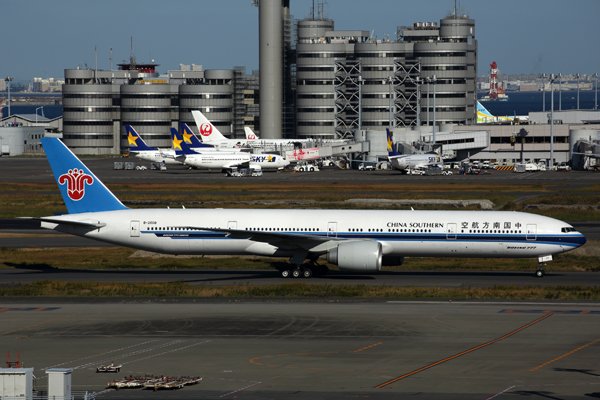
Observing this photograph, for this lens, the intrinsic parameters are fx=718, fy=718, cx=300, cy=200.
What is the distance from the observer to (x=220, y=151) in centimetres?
13825

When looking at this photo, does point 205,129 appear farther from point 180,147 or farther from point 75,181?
point 75,181

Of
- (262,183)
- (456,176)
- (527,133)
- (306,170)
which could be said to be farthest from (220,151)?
(527,133)

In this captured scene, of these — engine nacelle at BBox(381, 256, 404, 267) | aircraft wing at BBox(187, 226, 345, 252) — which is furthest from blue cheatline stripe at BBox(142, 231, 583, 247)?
engine nacelle at BBox(381, 256, 404, 267)

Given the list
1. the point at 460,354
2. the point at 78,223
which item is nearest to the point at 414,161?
the point at 78,223

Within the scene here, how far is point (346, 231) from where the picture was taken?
143ft

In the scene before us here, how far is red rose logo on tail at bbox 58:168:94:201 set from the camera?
150 ft

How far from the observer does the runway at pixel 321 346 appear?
22.7 m

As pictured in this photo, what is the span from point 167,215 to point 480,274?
2023cm

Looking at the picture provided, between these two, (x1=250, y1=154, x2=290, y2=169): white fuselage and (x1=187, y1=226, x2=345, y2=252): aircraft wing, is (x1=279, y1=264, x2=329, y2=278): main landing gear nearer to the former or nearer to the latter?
(x1=187, y1=226, x2=345, y2=252): aircraft wing

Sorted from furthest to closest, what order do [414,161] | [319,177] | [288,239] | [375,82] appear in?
[375,82] → [414,161] → [319,177] → [288,239]

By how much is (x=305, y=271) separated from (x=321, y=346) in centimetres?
1654

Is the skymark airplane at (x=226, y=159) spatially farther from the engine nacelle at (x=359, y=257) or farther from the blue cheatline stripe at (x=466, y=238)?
the engine nacelle at (x=359, y=257)

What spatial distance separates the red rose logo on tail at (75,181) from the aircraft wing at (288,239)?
27.2 feet

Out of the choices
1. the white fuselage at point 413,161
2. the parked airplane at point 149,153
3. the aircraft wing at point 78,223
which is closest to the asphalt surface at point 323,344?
the aircraft wing at point 78,223
